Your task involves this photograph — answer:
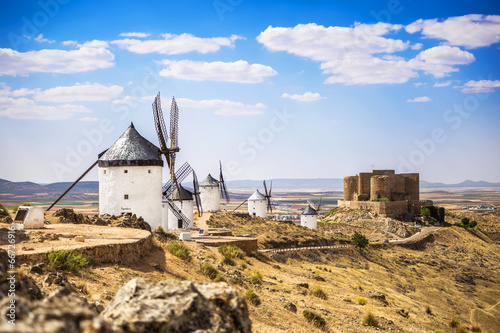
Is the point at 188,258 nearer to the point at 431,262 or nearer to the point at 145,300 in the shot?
the point at 145,300

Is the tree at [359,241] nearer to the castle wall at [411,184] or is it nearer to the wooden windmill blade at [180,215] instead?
the wooden windmill blade at [180,215]

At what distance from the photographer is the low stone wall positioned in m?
8.87

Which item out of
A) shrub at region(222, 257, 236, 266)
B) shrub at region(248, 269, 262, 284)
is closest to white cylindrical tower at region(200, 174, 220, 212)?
shrub at region(222, 257, 236, 266)

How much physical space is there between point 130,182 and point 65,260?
11.1 meters

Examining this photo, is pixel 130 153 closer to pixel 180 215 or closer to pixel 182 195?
pixel 180 215

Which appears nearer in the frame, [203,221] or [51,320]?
[51,320]

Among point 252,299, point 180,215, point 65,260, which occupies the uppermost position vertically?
point 65,260

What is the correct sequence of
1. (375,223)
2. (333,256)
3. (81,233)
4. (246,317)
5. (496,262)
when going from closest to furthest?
1. (246,317)
2. (81,233)
3. (333,256)
4. (496,262)
5. (375,223)

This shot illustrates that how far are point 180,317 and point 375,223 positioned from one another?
151 feet

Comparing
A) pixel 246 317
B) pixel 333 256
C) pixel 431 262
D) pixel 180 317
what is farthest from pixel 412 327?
pixel 431 262

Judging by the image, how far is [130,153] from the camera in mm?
20156

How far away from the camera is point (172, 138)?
79.0ft

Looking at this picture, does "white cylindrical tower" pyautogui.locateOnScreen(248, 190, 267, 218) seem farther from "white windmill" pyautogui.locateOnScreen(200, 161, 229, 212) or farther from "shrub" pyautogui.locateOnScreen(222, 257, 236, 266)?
"shrub" pyautogui.locateOnScreen(222, 257, 236, 266)

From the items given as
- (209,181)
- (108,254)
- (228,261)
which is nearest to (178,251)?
(228,261)
